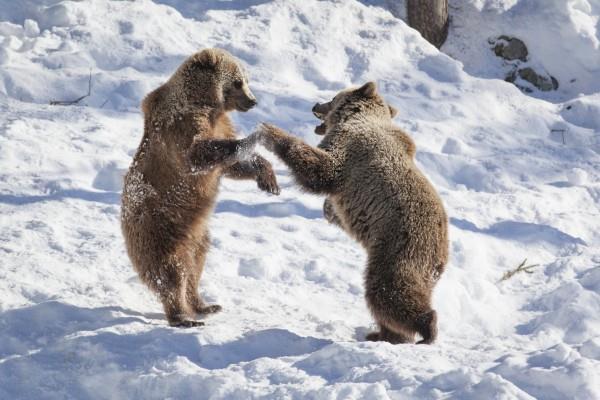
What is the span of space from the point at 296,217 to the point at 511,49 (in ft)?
20.8

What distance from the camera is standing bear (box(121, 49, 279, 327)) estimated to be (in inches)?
219

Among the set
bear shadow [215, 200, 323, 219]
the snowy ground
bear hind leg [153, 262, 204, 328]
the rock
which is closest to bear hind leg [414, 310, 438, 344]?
the snowy ground

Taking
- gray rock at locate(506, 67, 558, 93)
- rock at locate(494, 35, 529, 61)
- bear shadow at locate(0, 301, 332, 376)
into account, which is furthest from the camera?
rock at locate(494, 35, 529, 61)

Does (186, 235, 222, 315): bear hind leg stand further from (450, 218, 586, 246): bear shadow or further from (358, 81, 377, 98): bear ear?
(450, 218, 586, 246): bear shadow

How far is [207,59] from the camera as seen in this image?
606cm

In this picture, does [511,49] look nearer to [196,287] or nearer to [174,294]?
[196,287]

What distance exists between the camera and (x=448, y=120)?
10133 millimetres

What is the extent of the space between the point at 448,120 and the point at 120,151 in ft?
13.5

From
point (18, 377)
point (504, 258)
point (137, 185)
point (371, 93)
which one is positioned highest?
point (371, 93)

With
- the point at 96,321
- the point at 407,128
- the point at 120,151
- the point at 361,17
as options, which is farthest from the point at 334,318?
the point at 361,17

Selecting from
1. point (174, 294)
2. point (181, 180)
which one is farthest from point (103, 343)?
point (181, 180)

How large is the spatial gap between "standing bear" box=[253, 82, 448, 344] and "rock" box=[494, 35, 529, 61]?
7169 mm

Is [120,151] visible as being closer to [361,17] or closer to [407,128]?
[407,128]

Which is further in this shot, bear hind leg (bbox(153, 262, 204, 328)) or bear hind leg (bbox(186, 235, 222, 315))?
bear hind leg (bbox(186, 235, 222, 315))
